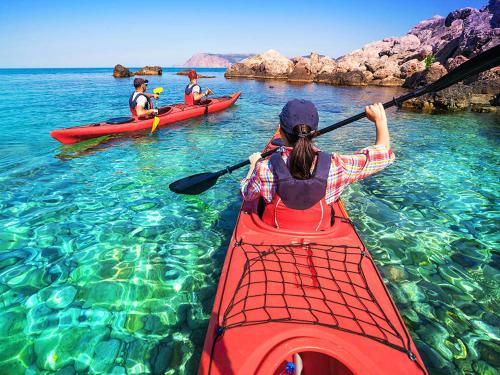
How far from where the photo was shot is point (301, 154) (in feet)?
7.84

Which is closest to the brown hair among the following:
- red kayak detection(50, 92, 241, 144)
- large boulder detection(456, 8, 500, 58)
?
red kayak detection(50, 92, 241, 144)

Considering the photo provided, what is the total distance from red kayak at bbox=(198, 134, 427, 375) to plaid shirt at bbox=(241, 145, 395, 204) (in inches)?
24.6

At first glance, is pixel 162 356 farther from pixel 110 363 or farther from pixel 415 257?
pixel 415 257

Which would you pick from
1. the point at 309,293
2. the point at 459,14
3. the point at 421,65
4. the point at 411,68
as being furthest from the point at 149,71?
the point at 309,293

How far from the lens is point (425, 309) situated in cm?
338

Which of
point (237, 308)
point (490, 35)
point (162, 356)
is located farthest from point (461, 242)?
point (490, 35)

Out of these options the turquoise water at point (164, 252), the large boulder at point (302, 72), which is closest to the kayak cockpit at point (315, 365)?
the turquoise water at point (164, 252)

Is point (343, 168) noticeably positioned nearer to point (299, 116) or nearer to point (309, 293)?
point (299, 116)

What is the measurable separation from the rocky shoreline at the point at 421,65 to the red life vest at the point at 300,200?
54.1 feet

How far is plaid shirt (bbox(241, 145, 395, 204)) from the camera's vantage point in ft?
8.50

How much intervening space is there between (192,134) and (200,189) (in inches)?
272

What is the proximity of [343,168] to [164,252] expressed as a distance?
9.97 feet

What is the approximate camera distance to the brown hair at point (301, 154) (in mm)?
2385

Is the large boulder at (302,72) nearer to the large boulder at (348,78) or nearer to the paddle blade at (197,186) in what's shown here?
the large boulder at (348,78)
